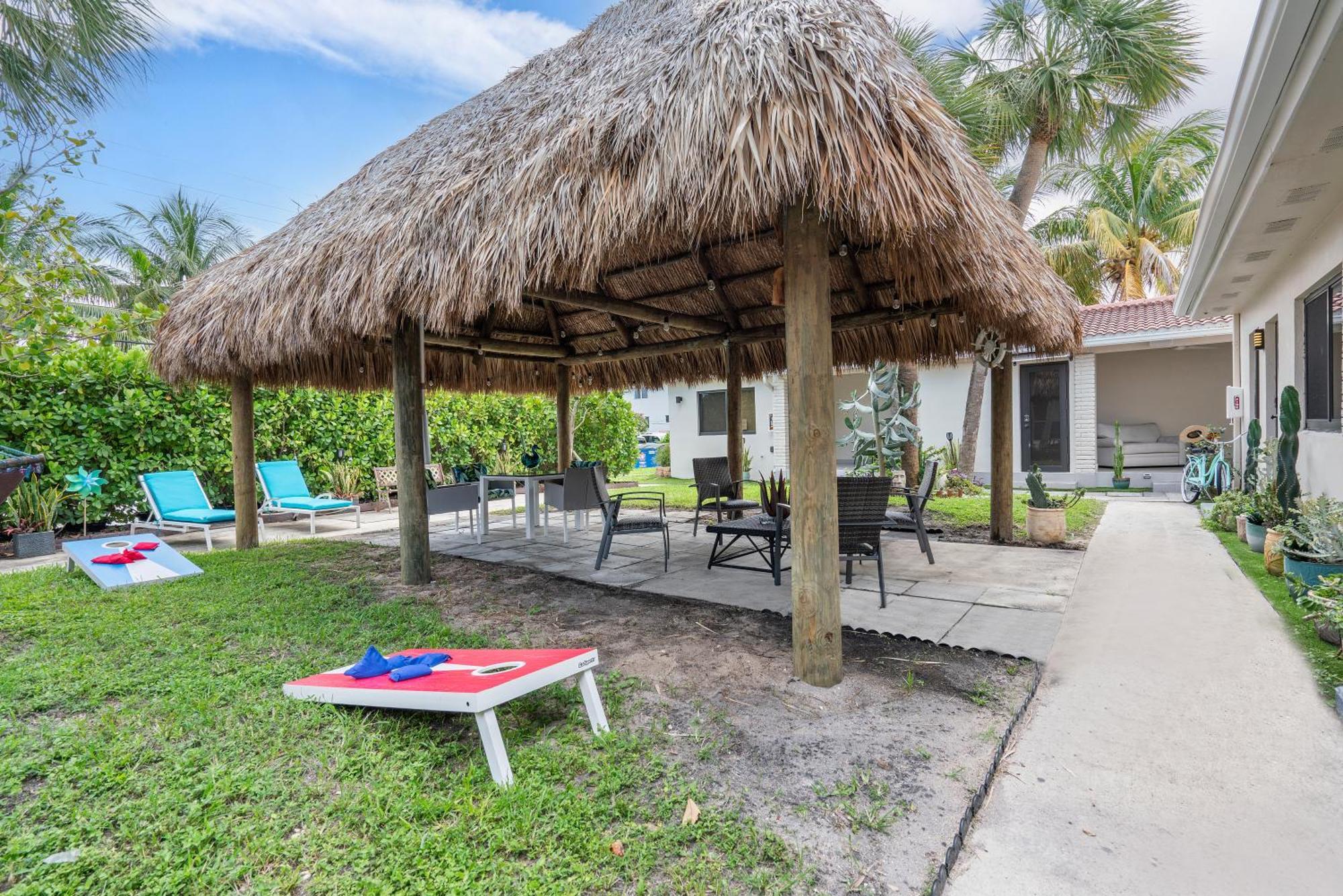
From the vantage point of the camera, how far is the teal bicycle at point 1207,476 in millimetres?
8883

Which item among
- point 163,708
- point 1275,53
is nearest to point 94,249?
point 163,708

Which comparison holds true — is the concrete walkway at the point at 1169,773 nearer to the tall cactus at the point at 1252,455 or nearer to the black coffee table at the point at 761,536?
the black coffee table at the point at 761,536

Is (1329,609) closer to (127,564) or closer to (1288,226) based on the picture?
(1288,226)

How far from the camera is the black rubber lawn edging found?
5.71 ft

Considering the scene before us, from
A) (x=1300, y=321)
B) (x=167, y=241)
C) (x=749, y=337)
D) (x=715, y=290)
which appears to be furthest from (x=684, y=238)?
(x=167, y=241)

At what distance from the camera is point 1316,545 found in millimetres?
3895

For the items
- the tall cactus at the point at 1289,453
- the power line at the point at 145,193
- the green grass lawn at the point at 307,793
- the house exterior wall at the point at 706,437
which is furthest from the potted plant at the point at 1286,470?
the power line at the point at 145,193

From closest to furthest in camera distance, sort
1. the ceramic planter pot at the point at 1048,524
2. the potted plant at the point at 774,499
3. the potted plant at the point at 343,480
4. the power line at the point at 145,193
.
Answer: the potted plant at the point at 774,499, the ceramic planter pot at the point at 1048,524, the potted plant at the point at 343,480, the power line at the point at 145,193

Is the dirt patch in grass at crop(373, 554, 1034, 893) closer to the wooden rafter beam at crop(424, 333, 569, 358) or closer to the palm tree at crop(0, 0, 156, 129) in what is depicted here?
the wooden rafter beam at crop(424, 333, 569, 358)

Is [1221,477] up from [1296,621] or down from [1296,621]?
up

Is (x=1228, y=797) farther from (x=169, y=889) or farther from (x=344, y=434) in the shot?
(x=344, y=434)

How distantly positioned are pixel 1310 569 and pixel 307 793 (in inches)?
217

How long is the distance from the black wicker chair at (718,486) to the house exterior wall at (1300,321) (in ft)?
14.8

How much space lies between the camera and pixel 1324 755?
2.35 m
